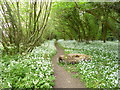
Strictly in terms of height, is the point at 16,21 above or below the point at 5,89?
above

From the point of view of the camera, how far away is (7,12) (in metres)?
6.88

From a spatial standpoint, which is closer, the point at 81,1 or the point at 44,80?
the point at 44,80

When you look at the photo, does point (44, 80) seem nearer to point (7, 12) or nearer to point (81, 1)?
point (7, 12)

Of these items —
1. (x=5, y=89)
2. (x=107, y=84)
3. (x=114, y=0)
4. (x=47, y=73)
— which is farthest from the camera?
(x=114, y=0)

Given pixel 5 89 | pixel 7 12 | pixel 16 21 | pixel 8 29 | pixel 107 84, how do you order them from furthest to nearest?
pixel 8 29 → pixel 16 21 → pixel 7 12 → pixel 107 84 → pixel 5 89

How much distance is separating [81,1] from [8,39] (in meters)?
7.17

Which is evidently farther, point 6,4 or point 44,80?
point 6,4

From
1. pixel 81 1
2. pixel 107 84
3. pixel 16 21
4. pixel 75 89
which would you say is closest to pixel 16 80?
pixel 75 89

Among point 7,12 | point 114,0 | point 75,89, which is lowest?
point 75,89

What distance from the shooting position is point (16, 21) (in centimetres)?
752

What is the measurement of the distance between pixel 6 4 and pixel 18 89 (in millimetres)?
5909

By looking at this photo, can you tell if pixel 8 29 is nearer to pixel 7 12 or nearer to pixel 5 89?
pixel 7 12

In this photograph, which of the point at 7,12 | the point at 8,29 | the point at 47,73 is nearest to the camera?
the point at 47,73

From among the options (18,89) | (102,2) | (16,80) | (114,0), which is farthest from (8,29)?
(114,0)
